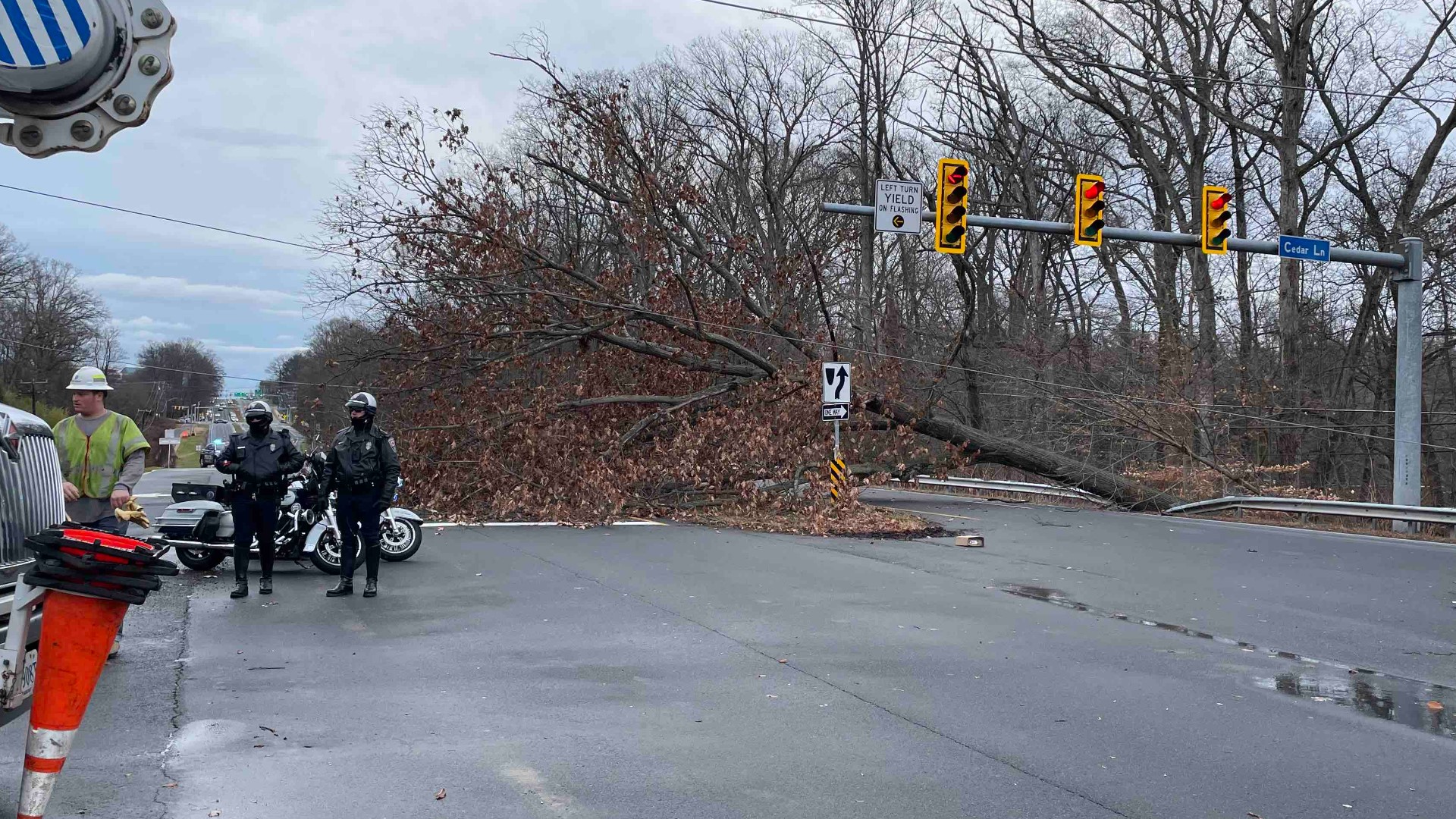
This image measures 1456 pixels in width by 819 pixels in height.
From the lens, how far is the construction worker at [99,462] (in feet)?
23.9

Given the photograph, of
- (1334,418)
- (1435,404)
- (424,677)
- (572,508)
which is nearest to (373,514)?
(424,677)

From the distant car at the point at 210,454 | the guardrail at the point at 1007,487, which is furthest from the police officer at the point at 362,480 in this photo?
the guardrail at the point at 1007,487

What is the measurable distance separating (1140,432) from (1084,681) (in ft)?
68.7

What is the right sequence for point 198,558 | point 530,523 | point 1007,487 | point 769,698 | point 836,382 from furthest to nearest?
point 1007,487
point 836,382
point 530,523
point 198,558
point 769,698

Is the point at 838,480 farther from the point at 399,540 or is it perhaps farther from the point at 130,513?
the point at 130,513

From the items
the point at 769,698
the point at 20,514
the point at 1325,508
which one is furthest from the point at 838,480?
the point at 20,514

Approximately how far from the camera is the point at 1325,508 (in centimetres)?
2073

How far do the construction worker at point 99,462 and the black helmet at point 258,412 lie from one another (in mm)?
2974

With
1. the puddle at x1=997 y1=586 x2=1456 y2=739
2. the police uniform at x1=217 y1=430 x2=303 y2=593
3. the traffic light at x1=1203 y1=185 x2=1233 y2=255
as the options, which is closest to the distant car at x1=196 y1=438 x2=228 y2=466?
the police uniform at x1=217 y1=430 x2=303 y2=593

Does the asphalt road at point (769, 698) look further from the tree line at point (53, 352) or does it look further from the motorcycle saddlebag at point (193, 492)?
the tree line at point (53, 352)

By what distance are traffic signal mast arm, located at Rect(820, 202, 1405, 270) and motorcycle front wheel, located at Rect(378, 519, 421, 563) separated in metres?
7.25

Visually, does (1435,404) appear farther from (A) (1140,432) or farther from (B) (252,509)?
(B) (252,509)

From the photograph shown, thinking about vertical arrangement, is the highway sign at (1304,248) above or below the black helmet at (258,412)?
above

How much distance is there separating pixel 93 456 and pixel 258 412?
3.28 meters
